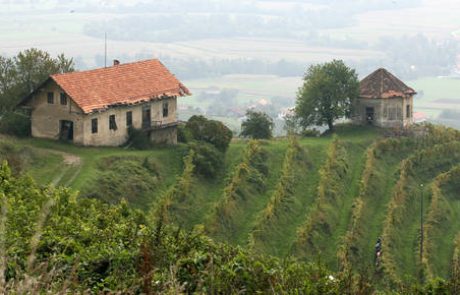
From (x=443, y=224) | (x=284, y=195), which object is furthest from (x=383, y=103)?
(x=284, y=195)

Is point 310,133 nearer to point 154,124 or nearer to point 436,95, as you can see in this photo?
point 154,124

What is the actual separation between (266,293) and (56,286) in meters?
5.70

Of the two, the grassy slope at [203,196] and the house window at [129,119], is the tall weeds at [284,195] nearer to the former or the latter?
the grassy slope at [203,196]

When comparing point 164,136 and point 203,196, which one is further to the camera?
point 164,136

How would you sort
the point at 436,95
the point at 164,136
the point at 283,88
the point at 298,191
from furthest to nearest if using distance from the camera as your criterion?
the point at 283,88 → the point at 436,95 → the point at 164,136 → the point at 298,191

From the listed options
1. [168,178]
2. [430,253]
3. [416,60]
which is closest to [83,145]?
[168,178]

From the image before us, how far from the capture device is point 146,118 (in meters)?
57.1

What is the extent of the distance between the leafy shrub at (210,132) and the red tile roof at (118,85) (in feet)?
6.44

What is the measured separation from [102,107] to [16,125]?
15.6ft

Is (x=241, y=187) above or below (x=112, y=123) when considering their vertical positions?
below

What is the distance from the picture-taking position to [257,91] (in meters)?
171

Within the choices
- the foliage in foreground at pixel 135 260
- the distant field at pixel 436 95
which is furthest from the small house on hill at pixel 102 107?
the distant field at pixel 436 95

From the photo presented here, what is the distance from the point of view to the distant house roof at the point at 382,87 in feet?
213

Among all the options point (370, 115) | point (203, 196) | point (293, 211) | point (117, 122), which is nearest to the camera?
point (293, 211)
